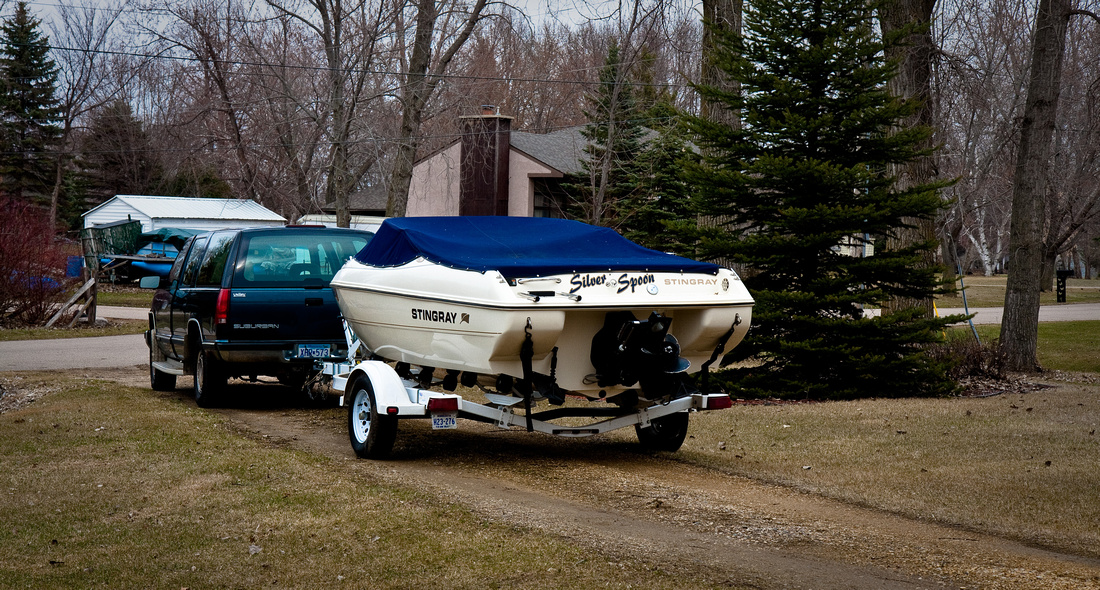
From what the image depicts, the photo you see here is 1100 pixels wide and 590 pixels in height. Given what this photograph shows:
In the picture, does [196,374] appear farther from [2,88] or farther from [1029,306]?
[2,88]

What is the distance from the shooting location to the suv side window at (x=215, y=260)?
11.2 m

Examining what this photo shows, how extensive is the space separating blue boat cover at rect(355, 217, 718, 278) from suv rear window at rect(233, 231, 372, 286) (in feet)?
6.39

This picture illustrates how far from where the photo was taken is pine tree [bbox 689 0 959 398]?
498 inches

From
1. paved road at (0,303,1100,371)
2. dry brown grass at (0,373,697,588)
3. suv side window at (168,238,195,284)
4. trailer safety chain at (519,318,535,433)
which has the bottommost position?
paved road at (0,303,1100,371)

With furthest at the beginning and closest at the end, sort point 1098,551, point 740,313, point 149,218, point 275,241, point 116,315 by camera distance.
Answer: point 149,218 → point 116,315 → point 275,241 → point 740,313 → point 1098,551

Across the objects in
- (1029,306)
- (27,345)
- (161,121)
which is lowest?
(27,345)

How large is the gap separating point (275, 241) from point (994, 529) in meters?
7.75

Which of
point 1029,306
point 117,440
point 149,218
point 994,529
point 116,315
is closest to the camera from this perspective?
point 994,529

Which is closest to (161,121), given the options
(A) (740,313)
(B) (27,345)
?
(B) (27,345)

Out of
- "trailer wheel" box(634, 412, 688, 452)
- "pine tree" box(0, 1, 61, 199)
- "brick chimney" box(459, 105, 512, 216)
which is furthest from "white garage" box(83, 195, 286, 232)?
"trailer wheel" box(634, 412, 688, 452)

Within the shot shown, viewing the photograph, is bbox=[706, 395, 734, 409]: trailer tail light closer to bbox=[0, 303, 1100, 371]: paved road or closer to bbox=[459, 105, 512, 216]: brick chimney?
bbox=[0, 303, 1100, 371]: paved road

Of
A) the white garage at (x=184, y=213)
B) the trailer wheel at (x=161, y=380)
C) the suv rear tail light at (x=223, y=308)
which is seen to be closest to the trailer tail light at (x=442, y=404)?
the suv rear tail light at (x=223, y=308)

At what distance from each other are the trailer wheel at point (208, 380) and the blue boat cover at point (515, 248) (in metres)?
2.97

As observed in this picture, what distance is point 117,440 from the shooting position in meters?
9.02
